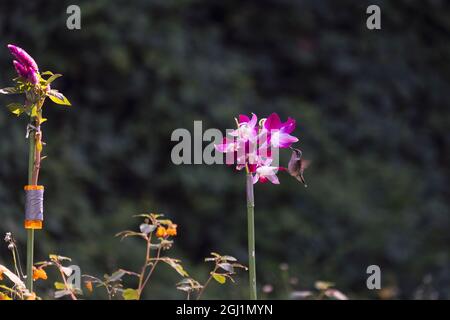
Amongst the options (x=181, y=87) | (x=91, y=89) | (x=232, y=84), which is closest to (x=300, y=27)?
(x=232, y=84)

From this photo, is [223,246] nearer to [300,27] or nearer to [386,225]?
[386,225]

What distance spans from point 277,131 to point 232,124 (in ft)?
9.44

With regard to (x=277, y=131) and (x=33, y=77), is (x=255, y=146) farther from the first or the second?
(x=33, y=77)

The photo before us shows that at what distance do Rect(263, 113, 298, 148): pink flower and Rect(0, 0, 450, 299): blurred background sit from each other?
77.8 inches

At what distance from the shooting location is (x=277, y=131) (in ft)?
5.99

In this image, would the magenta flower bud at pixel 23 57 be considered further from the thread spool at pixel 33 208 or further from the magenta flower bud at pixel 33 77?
the thread spool at pixel 33 208

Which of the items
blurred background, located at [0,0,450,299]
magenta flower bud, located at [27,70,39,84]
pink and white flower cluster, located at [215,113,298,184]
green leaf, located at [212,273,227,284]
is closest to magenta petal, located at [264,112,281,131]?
pink and white flower cluster, located at [215,113,298,184]

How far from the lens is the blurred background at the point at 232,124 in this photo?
421cm

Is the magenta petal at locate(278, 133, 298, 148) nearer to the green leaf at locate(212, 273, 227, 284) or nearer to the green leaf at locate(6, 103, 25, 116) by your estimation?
the green leaf at locate(212, 273, 227, 284)

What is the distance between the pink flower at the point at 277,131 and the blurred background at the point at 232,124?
1.98 metres

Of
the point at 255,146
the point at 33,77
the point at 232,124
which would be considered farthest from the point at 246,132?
the point at 232,124

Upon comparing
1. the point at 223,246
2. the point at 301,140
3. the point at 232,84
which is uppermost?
the point at 232,84

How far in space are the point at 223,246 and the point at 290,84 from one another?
121 centimetres

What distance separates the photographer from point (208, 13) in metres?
5.07
